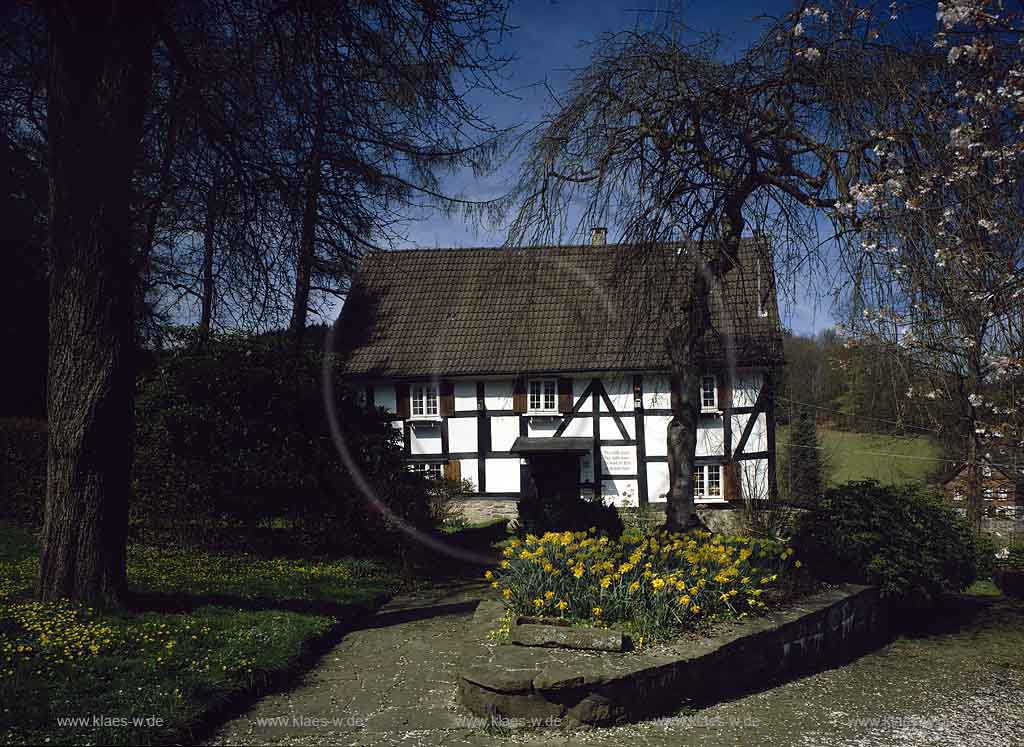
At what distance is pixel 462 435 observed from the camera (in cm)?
1958

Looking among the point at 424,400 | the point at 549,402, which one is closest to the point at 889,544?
the point at 549,402

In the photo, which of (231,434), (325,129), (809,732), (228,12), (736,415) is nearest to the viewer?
(809,732)

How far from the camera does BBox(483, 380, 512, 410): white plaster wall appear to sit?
1945cm

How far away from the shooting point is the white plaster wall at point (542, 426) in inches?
760

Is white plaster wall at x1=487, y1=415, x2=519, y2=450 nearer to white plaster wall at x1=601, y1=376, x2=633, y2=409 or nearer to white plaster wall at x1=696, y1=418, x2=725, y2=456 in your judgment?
white plaster wall at x1=601, y1=376, x2=633, y2=409

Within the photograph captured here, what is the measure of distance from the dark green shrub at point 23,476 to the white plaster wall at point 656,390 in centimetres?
1245

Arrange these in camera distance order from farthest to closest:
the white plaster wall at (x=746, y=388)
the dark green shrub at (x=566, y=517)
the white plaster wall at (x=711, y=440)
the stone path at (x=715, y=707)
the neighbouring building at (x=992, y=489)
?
1. the white plaster wall at (x=711, y=440)
2. the white plaster wall at (x=746, y=388)
3. the neighbouring building at (x=992, y=489)
4. the dark green shrub at (x=566, y=517)
5. the stone path at (x=715, y=707)

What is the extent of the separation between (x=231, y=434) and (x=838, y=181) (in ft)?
27.5

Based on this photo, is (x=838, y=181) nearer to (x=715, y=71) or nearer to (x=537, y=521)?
(x=715, y=71)

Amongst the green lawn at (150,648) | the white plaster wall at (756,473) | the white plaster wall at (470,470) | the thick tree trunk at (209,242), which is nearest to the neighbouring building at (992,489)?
the white plaster wall at (756,473)

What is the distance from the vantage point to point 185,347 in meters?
11.7

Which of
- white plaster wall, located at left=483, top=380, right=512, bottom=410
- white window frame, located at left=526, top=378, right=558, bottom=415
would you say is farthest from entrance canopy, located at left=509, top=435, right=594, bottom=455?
white plaster wall, located at left=483, top=380, right=512, bottom=410

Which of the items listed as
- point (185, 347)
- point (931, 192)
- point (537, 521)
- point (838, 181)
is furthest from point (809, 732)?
point (185, 347)

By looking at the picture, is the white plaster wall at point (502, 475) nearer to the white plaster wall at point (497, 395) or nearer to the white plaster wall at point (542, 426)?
the white plaster wall at point (542, 426)
